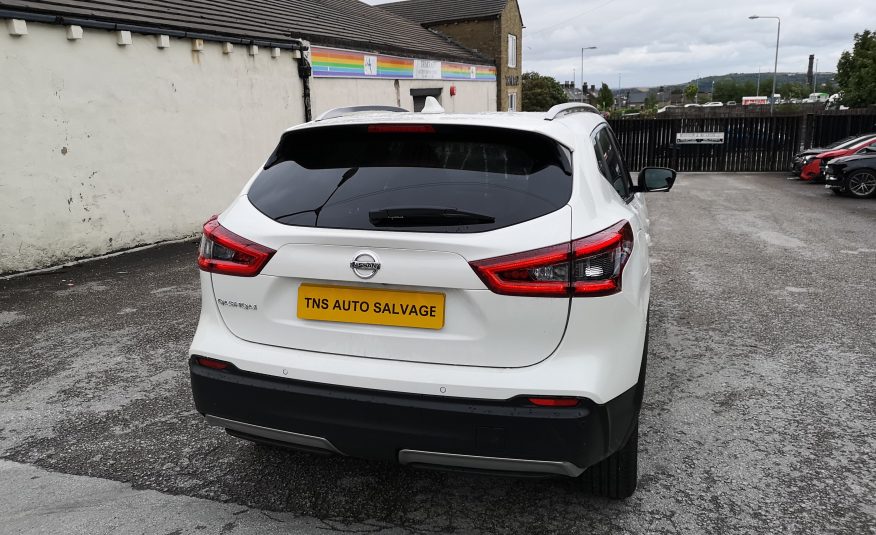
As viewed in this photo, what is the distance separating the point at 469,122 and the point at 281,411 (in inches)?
52.7

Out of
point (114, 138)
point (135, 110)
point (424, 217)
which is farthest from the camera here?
point (135, 110)

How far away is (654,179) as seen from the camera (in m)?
4.42

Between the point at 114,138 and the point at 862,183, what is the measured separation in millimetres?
15295

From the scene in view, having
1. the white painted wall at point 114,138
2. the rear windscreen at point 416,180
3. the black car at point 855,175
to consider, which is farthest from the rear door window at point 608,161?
the black car at point 855,175

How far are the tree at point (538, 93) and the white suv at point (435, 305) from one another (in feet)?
230

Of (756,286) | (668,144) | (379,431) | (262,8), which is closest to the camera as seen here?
(379,431)

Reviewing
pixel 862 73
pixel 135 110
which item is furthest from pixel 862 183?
pixel 862 73

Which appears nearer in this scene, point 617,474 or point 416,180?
point 416,180

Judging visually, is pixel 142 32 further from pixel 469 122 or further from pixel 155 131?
pixel 469 122

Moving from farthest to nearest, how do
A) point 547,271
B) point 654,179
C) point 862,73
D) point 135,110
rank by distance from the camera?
1. point 862,73
2. point 135,110
3. point 654,179
4. point 547,271

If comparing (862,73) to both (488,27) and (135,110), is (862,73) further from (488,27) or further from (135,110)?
(135,110)

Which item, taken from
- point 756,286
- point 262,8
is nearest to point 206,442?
point 756,286

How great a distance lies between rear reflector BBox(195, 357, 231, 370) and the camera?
2.55 m

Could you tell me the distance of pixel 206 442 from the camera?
3443mm
